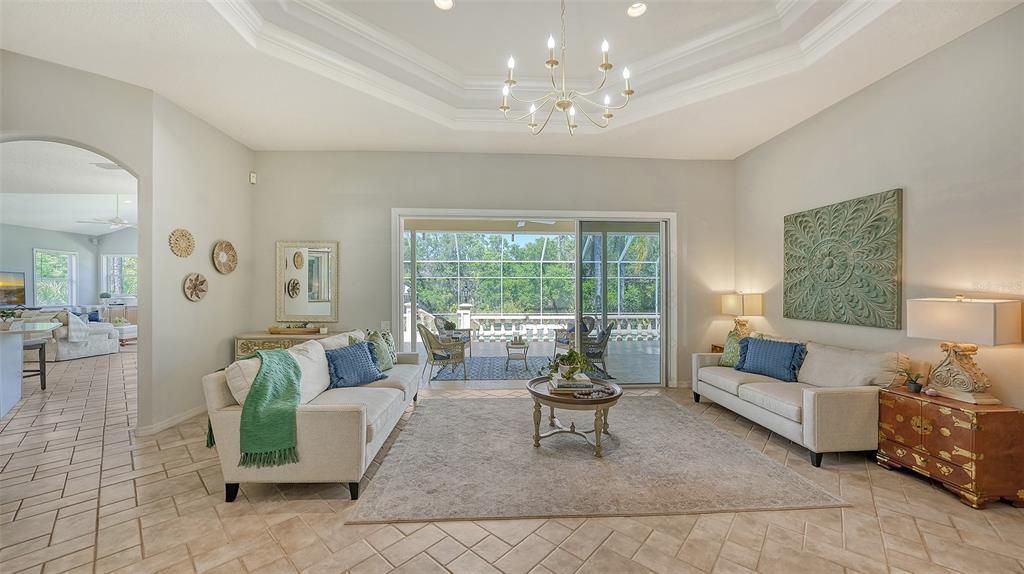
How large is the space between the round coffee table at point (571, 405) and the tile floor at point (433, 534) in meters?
0.89

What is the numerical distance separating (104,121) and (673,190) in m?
5.91

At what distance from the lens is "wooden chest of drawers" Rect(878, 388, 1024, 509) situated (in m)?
2.40

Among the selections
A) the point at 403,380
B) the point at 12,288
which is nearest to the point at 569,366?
the point at 403,380

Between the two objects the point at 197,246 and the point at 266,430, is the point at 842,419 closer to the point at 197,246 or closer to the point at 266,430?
the point at 266,430

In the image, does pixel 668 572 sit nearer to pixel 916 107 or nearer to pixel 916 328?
pixel 916 328

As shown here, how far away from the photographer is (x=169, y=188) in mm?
3820

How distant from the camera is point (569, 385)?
11.0ft

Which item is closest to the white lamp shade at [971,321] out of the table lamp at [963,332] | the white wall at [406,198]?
the table lamp at [963,332]

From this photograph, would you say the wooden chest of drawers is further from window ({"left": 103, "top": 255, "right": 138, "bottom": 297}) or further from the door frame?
window ({"left": 103, "top": 255, "right": 138, "bottom": 297})

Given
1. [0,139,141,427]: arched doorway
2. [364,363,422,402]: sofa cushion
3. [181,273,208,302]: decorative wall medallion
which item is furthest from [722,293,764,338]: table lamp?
[0,139,141,427]: arched doorway

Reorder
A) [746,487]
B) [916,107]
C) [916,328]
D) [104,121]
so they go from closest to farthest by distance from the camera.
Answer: [746,487]
[916,328]
[916,107]
[104,121]

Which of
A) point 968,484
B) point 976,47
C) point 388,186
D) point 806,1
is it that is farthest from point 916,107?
point 388,186

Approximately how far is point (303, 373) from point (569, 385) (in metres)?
2.05

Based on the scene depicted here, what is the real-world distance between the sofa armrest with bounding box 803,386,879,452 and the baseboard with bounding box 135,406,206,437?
5400 mm
